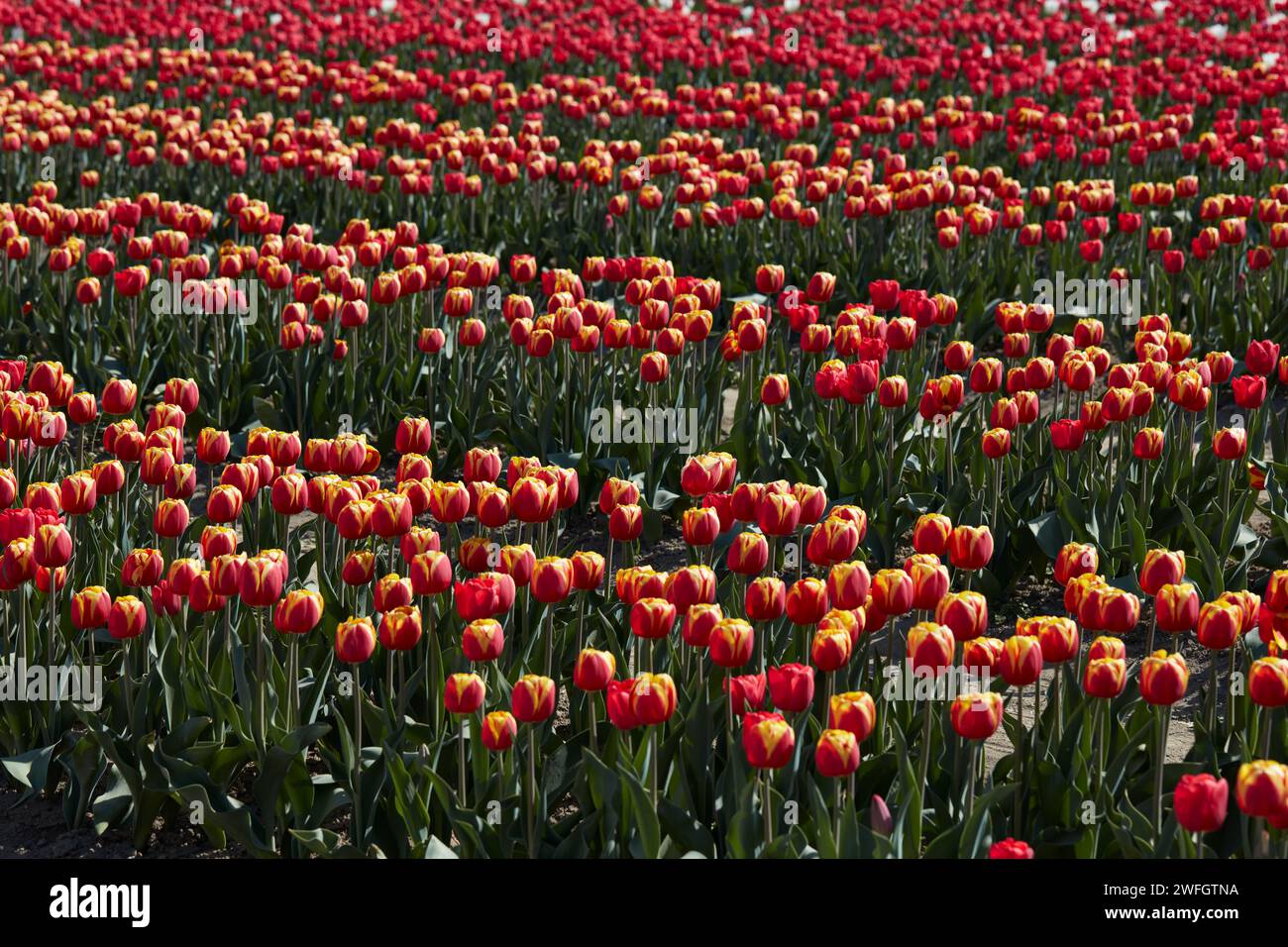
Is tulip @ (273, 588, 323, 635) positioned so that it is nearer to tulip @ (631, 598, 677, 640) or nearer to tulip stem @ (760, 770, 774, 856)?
tulip @ (631, 598, 677, 640)

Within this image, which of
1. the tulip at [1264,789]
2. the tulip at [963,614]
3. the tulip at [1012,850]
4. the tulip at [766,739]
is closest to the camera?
the tulip at [1264,789]

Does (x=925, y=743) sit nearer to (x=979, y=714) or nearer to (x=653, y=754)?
(x=979, y=714)

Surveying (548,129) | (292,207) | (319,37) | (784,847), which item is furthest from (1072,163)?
(784,847)

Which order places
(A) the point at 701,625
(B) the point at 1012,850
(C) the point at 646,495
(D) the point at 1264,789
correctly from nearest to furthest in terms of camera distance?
(D) the point at 1264,789 → (B) the point at 1012,850 → (A) the point at 701,625 → (C) the point at 646,495

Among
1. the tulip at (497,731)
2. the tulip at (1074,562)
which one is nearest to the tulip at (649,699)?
the tulip at (497,731)

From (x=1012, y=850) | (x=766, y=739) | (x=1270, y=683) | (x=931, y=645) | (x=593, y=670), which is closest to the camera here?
(x=1012, y=850)

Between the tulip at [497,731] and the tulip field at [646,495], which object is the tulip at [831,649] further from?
the tulip at [497,731]

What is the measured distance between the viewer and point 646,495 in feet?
24.0

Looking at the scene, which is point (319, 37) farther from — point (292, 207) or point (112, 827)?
point (112, 827)

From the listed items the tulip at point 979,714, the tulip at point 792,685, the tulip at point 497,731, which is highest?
the tulip at point 792,685

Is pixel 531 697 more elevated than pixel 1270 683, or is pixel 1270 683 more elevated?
pixel 1270 683

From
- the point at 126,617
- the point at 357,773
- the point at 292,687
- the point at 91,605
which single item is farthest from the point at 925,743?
the point at 91,605

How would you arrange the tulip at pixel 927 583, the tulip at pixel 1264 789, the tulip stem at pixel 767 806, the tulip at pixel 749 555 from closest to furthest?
the tulip at pixel 1264 789
the tulip stem at pixel 767 806
the tulip at pixel 927 583
the tulip at pixel 749 555

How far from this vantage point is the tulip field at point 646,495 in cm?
427
